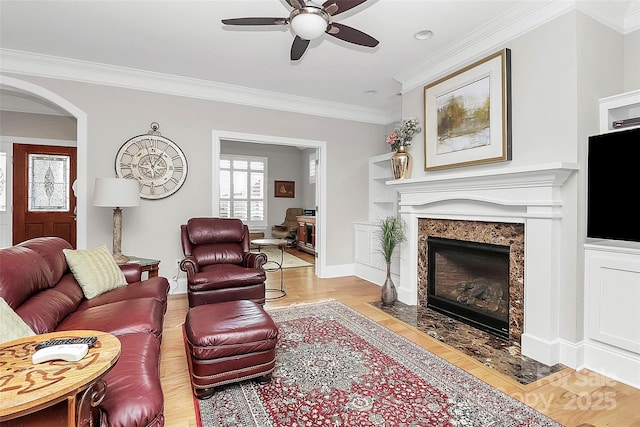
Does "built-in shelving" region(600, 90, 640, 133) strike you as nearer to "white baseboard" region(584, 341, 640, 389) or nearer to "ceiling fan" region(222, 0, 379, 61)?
"white baseboard" region(584, 341, 640, 389)

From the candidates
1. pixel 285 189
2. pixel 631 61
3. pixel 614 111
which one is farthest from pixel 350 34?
pixel 285 189

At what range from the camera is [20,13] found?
276 centimetres

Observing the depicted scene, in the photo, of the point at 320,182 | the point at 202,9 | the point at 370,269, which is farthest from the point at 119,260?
the point at 370,269

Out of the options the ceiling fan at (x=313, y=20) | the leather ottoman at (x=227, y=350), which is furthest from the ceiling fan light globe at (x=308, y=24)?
the leather ottoman at (x=227, y=350)

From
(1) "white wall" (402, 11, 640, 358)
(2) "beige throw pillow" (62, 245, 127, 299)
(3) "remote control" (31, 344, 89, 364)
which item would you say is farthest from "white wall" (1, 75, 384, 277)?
(3) "remote control" (31, 344, 89, 364)

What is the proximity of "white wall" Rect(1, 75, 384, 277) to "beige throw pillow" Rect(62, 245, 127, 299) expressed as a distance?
4.34ft

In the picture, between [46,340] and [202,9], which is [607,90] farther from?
[46,340]

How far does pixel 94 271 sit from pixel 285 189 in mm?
6914

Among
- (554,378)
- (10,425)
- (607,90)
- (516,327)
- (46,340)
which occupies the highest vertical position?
(607,90)

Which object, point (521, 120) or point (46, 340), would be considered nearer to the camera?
point (46, 340)

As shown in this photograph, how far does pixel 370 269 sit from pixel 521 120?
2.95 m

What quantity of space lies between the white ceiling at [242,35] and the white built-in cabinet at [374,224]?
1587mm

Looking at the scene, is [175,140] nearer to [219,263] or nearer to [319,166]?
[219,263]

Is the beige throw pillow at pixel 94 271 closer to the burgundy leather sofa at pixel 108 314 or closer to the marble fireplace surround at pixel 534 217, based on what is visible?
the burgundy leather sofa at pixel 108 314
